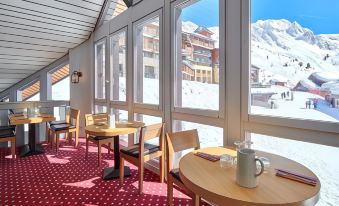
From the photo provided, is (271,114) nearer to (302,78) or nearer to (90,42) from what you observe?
(302,78)

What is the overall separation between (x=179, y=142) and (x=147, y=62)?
Answer: 1.91 metres

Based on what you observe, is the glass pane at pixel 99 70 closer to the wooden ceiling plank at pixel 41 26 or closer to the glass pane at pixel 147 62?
the wooden ceiling plank at pixel 41 26

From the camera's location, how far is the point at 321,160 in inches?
66.5

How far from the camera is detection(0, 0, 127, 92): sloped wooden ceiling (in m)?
3.91

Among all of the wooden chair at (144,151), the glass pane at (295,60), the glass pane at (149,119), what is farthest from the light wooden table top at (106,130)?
the glass pane at (295,60)

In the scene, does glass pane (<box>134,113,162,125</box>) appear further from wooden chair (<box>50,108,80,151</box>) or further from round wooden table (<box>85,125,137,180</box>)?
wooden chair (<box>50,108,80,151</box>)

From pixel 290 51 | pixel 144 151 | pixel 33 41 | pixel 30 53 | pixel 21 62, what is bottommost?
pixel 144 151

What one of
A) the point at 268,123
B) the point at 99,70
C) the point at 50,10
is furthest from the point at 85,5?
the point at 268,123

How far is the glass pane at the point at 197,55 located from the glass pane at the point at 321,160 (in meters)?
0.77

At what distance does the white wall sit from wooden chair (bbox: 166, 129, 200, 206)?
375 centimetres

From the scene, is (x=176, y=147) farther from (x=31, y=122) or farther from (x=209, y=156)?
(x=31, y=122)

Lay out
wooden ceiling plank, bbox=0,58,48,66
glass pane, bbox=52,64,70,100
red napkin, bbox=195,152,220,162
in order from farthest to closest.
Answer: glass pane, bbox=52,64,70,100
wooden ceiling plank, bbox=0,58,48,66
red napkin, bbox=195,152,220,162

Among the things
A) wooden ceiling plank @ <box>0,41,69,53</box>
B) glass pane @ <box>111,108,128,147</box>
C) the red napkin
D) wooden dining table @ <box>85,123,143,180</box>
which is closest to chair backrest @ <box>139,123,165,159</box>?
wooden dining table @ <box>85,123,143,180</box>

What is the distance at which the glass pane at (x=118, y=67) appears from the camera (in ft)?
13.3
